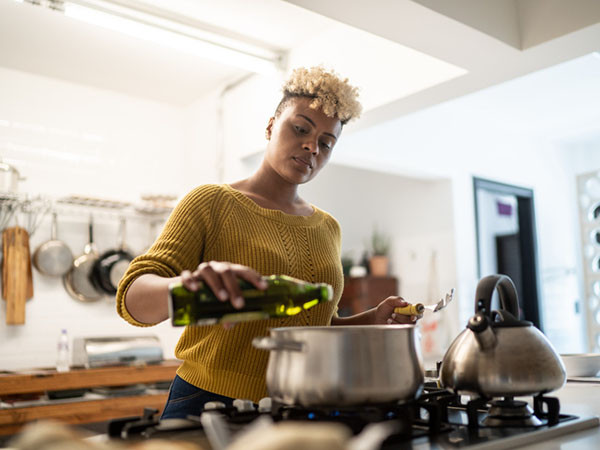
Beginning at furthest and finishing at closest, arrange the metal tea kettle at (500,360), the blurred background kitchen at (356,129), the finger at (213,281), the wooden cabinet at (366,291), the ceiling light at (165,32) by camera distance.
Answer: the wooden cabinet at (366,291) < the ceiling light at (165,32) < the blurred background kitchen at (356,129) < the metal tea kettle at (500,360) < the finger at (213,281)

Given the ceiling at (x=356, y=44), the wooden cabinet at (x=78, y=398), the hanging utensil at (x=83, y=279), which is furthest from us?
the hanging utensil at (x=83, y=279)

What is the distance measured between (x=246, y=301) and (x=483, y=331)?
40cm

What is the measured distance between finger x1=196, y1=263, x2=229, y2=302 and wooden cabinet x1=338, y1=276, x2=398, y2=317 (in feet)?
13.7

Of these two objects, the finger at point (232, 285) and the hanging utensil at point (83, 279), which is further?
the hanging utensil at point (83, 279)

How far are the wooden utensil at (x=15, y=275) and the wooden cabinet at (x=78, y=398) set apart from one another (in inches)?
17.1

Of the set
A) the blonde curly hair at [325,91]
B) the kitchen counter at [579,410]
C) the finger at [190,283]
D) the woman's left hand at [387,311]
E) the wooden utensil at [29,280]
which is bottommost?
the kitchen counter at [579,410]

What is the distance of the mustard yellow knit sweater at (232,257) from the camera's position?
116cm

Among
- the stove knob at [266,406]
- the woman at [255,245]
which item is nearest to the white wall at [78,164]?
the woman at [255,245]

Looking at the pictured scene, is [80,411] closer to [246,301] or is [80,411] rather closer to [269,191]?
[269,191]

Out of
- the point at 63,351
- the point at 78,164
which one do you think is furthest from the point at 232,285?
the point at 78,164

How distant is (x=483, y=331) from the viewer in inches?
36.9

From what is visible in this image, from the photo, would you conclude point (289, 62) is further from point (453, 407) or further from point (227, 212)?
point (453, 407)

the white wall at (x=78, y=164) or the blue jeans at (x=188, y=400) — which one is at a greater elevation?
the white wall at (x=78, y=164)

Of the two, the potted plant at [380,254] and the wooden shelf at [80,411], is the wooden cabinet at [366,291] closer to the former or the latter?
the potted plant at [380,254]
